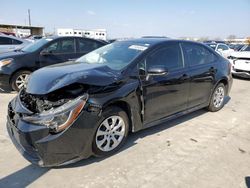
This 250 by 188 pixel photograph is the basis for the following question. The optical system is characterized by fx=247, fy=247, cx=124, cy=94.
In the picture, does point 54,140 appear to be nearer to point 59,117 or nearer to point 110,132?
point 59,117

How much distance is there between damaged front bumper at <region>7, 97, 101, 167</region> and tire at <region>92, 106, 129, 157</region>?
0.14 m

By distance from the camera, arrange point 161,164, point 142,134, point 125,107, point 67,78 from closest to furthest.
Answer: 1. point 67,78
2. point 161,164
3. point 125,107
4. point 142,134

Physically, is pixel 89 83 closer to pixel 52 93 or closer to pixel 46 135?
pixel 52 93

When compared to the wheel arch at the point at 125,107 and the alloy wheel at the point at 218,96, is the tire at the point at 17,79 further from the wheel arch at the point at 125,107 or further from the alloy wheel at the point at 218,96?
the alloy wheel at the point at 218,96

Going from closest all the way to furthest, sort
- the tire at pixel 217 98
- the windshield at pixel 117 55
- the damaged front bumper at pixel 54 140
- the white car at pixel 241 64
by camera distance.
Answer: the damaged front bumper at pixel 54 140, the windshield at pixel 117 55, the tire at pixel 217 98, the white car at pixel 241 64

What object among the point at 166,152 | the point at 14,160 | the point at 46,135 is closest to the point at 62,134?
the point at 46,135

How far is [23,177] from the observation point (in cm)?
284

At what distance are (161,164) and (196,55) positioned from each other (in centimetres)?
238

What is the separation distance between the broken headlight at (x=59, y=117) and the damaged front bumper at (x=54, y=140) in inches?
1.8

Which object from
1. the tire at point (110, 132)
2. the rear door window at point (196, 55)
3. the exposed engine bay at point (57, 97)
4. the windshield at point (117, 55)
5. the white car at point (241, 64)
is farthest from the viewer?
the white car at point (241, 64)

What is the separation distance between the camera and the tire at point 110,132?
10.2 ft

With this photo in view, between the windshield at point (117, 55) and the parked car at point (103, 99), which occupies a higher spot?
the windshield at point (117, 55)

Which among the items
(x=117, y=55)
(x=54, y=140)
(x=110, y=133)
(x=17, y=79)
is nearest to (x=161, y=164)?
(x=110, y=133)

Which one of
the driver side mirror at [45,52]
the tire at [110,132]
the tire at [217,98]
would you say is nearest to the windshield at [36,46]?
the driver side mirror at [45,52]
